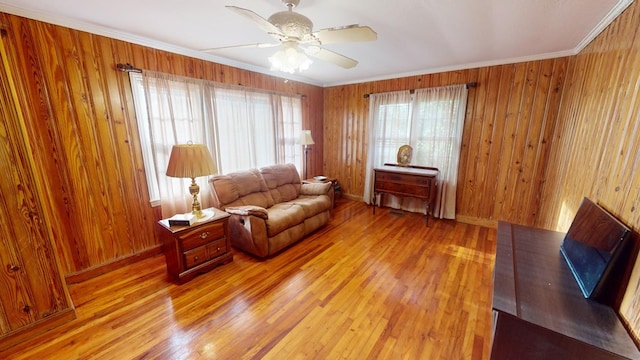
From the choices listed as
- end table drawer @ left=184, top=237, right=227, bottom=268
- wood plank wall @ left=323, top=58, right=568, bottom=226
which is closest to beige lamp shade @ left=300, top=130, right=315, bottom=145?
wood plank wall @ left=323, top=58, right=568, bottom=226

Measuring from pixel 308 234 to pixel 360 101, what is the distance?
267 centimetres

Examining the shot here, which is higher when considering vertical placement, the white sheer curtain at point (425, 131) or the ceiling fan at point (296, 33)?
the ceiling fan at point (296, 33)

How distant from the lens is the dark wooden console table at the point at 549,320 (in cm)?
93

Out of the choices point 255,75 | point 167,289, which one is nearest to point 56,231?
point 167,289

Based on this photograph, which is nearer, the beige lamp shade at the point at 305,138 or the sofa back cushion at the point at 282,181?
the sofa back cushion at the point at 282,181

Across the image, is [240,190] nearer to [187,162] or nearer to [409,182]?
[187,162]


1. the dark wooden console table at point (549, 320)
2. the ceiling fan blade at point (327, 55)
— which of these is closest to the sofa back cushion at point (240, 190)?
the ceiling fan blade at point (327, 55)

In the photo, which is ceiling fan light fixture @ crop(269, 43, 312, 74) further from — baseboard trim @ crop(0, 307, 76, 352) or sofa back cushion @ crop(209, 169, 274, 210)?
baseboard trim @ crop(0, 307, 76, 352)

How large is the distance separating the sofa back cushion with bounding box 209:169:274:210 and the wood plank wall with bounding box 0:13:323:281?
0.74 meters

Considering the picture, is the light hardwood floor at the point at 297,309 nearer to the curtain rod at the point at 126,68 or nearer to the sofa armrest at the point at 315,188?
the sofa armrest at the point at 315,188

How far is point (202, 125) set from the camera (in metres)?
2.89

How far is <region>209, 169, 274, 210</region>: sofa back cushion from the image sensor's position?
2.78m

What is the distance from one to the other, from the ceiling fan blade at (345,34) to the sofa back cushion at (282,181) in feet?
7.05

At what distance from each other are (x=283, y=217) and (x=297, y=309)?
106 cm
